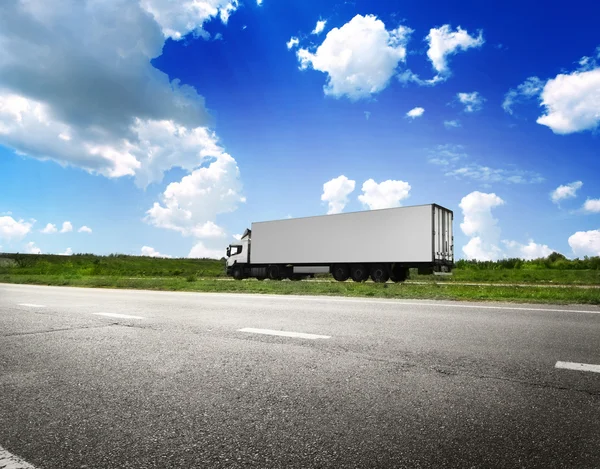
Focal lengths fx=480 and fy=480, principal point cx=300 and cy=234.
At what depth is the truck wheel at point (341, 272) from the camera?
91.6 ft

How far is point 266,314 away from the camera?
890cm

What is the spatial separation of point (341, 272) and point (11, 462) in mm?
26015

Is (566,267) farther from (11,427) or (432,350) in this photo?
(11,427)

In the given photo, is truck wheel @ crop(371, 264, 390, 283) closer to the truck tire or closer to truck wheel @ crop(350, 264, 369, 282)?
the truck tire

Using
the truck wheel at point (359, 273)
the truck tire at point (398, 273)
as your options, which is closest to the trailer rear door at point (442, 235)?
the truck tire at point (398, 273)

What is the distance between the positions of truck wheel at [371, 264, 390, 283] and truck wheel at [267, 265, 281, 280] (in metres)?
7.71

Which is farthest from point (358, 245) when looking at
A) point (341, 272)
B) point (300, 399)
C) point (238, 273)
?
point (300, 399)

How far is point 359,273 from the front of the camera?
27250mm

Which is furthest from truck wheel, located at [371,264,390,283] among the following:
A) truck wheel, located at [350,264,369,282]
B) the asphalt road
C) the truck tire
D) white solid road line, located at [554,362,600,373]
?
white solid road line, located at [554,362,600,373]

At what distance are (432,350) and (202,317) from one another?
4552mm

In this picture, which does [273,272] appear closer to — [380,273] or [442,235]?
[380,273]

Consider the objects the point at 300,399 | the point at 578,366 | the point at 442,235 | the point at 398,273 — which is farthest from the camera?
the point at 398,273

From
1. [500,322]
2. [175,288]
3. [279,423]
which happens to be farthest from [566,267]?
[279,423]

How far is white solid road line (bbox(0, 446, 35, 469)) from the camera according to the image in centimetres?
237
